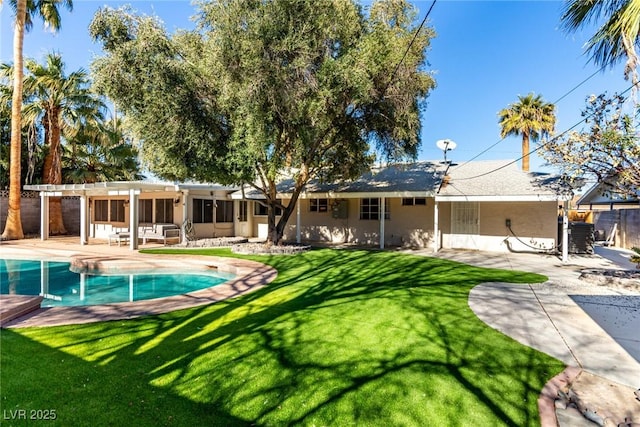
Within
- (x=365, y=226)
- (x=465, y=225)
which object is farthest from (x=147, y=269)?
(x=465, y=225)

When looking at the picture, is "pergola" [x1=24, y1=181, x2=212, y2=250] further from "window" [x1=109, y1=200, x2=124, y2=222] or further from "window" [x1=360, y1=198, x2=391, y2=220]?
"window" [x1=360, y1=198, x2=391, y2=220]

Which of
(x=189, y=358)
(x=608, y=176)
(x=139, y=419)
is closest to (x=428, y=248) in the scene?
(x=608, y=176)

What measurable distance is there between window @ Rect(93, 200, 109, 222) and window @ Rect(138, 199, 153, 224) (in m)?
2.73

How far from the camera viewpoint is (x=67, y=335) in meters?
4.99

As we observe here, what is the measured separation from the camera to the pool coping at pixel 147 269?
229 inches

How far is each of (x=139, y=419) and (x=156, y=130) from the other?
996 cm

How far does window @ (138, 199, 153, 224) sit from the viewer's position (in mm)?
18672

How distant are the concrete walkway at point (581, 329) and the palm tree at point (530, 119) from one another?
1377 cm

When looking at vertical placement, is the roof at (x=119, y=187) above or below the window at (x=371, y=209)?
above

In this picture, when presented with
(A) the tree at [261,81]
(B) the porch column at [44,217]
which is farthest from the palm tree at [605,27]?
(B) the porch column at [44,217]

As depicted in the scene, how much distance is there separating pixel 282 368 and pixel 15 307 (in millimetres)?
5318

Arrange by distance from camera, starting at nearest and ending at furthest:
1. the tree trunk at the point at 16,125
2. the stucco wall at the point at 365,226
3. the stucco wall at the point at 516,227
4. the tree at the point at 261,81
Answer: the tree at the point at 261,81, the stucco wall at the point at 516,227, the tree trunk at the point at 16,125, the stucco wall at the point at 365,226

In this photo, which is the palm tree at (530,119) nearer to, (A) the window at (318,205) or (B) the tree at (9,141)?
(A) the window at (318,205)

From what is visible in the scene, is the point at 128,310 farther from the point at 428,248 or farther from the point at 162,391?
the point at 428,248
